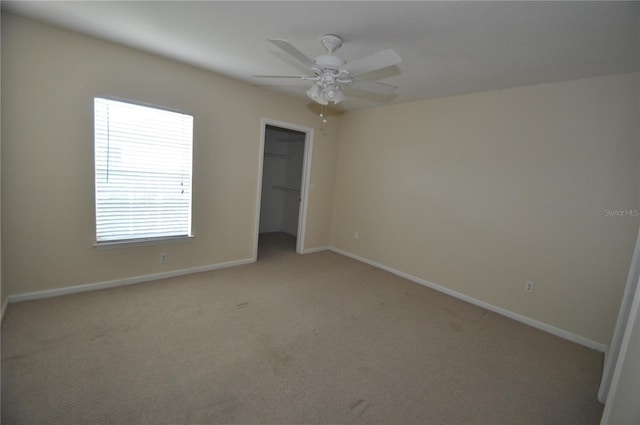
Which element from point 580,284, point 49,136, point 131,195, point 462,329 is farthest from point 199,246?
point 580,284

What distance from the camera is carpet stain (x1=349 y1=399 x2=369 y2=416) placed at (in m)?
1.81

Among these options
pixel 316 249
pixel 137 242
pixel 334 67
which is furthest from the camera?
pixel 316 249

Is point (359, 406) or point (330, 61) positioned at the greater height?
point (330, 61)

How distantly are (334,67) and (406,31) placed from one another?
630 mm

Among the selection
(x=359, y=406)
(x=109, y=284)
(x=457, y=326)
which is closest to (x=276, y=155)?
(x=109, y=284)

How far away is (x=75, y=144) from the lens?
2.79m

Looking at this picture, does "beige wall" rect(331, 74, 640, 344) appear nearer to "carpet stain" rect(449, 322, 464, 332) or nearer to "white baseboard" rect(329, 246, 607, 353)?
"white baseboard" rect(329, 246, 607, 353)

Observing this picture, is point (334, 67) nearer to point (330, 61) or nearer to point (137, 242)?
point (330, 61)

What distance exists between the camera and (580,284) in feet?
9.36

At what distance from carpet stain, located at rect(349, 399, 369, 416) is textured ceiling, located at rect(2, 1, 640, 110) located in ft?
8.54

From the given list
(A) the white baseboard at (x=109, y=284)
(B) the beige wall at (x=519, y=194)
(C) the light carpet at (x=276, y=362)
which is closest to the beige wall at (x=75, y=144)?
(A) the white baseboard at (x=109, y=284)

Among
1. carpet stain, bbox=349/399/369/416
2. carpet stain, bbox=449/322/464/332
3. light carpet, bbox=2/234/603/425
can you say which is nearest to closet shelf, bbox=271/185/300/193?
light carpet, bbox=2/234/603/425

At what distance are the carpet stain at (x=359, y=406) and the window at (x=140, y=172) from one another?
112 inches

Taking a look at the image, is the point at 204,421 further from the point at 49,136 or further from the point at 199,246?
the point at 49,136
